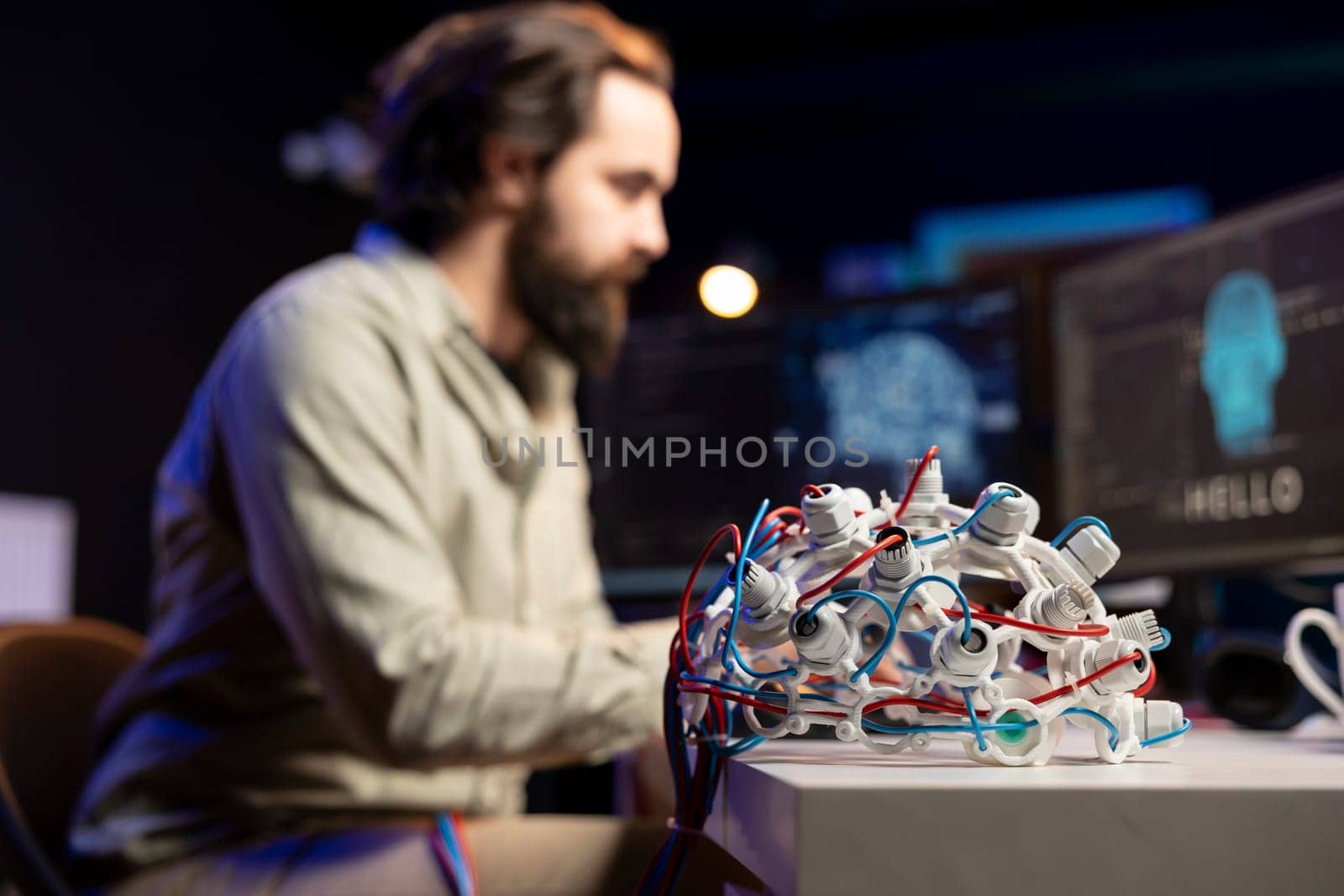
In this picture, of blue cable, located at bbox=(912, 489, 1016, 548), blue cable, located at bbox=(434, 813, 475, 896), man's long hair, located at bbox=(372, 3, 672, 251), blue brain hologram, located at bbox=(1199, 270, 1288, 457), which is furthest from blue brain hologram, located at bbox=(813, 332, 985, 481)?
blue cable, located at bbox=(912, 489, 1016, 548)

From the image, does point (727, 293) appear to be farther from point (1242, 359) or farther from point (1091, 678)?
point (1091, 678)

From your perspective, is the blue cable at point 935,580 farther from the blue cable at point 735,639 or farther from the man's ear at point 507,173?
the man's ear at point 507,173

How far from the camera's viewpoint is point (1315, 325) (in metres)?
1.22

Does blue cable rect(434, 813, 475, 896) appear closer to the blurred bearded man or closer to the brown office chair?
the blurred bearded man

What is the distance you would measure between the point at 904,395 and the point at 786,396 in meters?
0.17

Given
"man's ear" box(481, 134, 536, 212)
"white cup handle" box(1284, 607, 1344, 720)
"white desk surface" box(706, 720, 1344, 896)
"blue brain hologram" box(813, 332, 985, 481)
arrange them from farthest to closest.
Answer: "blue brain hologram" box(813, 332, 985, 481) < "man's ear" box(481, 134, 536, 212) < "white cup handle" box(1284, 607, 1344, 720) < "white desk surface" box(706, 720, 1344, 896)

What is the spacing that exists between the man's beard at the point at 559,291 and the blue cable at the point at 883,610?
0.89m

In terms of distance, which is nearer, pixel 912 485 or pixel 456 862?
pixel 912 485

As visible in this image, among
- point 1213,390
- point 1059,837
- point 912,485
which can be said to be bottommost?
point 1059,837

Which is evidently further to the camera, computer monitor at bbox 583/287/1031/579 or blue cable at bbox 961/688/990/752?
computer monitor at bbox 583/287/1031/579

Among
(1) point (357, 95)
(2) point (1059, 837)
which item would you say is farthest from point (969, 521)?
(1) point (357, 95)

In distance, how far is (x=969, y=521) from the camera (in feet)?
1.78

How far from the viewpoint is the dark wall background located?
2574 millimetres

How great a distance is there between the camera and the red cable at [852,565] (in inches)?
20.1
